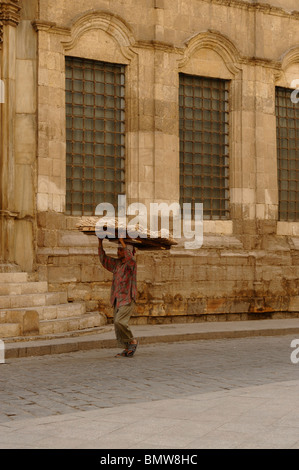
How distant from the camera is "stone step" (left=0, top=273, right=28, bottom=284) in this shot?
13961 mm

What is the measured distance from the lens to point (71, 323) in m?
13.6

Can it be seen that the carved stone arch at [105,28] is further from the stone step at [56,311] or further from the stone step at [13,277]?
the stone step at [56,311]

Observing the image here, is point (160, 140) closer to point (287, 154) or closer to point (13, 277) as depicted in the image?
point (287, 154)

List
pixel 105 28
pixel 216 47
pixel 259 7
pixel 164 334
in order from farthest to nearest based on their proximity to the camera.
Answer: pixel 259 7
pixel 216 47
pixel 105 28
pixel 164 334

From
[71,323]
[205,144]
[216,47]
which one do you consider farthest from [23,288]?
[216,47]

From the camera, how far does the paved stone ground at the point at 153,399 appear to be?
5.82m

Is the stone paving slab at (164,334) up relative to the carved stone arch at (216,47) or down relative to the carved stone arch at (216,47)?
down

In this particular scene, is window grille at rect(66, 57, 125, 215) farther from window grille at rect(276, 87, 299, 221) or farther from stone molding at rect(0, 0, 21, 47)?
window grille at rect(276, 87, 299, 221)

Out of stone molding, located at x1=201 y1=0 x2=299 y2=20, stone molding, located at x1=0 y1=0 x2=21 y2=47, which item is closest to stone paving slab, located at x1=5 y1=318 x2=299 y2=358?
stone molding, located at x1=0 y1=0 x2=21 y2=47

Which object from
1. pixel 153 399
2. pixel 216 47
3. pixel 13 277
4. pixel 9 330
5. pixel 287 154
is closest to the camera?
pixel 153 399

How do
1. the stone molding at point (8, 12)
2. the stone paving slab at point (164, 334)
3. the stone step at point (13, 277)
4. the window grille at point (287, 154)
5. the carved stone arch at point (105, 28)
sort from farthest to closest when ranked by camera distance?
the window grille at point (287, 154)
the carved stone arch at point (105, 28)
the stone molding at point (8, 12)
the stone step at point (13, 277)
the stone paving slab at point (164, 334)

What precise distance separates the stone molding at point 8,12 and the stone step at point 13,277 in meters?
4.28

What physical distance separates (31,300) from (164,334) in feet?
7.59

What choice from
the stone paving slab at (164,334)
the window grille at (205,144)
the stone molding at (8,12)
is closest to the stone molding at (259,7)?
the window grille at (205,144)
